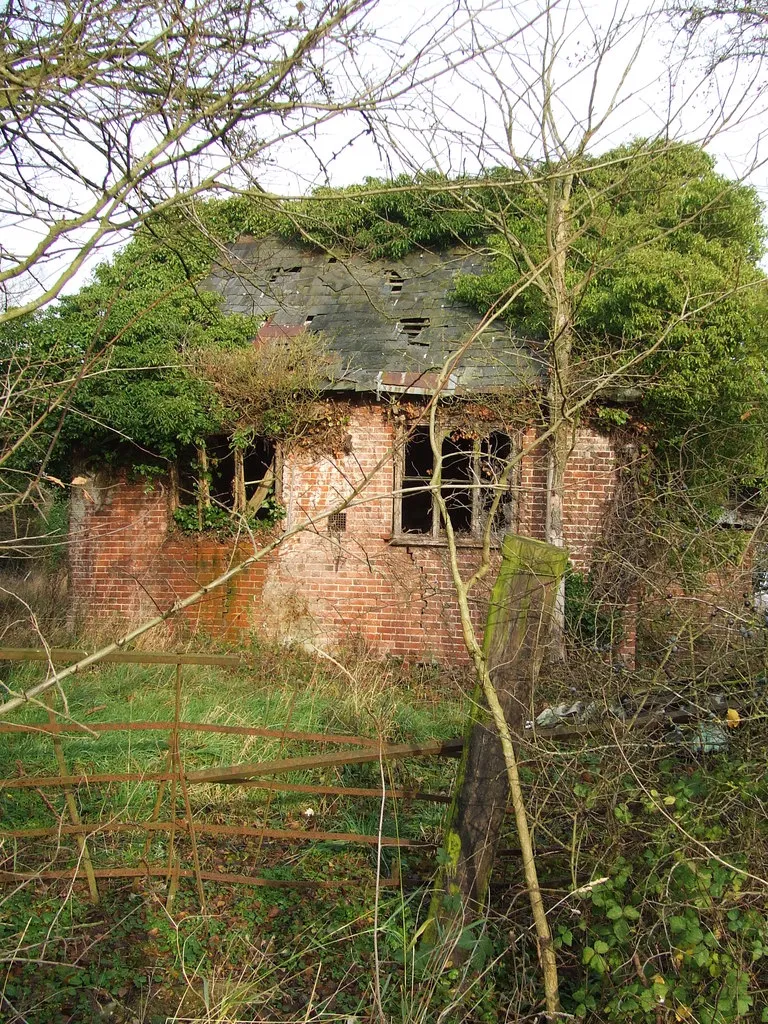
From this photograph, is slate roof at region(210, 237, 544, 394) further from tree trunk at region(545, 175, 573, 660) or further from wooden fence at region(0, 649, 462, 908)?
wooden fence at region(0, 649, 462, 908)

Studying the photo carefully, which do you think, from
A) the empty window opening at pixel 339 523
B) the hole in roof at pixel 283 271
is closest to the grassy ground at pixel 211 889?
the empty window opening at pixel 339 523

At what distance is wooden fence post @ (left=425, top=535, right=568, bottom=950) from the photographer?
11.1 ft

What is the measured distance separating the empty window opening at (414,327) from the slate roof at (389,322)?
0.01 metres

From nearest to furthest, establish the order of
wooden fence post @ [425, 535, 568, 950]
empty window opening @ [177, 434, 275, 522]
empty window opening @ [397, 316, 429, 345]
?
wooden fence post @ [425, 535, 568, 950] → empty window opening @ [177, 434, 275, 522] → empty window opening @ [397, 316, 429, 345]

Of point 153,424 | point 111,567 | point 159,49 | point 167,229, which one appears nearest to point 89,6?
point 159,49

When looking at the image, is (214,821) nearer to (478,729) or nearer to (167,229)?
(478,729)

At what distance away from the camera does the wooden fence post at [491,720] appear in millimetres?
3373

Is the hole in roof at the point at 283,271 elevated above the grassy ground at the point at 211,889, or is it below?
above

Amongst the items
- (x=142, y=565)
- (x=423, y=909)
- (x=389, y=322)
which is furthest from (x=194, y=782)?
(x=389, y=322)

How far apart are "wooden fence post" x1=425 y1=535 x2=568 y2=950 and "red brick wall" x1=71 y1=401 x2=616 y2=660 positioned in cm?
603

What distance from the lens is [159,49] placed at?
120 inches

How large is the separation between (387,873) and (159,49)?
13.5 ft

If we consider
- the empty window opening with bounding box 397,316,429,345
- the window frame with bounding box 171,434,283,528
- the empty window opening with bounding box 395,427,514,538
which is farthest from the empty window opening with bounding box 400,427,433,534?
the window frame with bounding box 171,434,283,528

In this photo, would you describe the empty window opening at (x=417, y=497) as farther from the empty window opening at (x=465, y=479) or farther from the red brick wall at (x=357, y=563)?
the red brick wall at (x=357, y=563)
